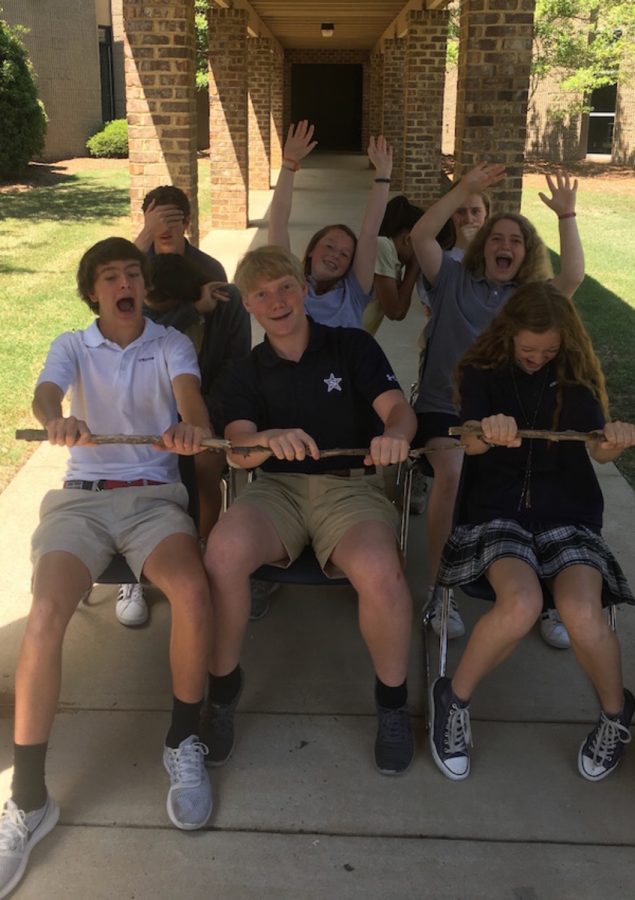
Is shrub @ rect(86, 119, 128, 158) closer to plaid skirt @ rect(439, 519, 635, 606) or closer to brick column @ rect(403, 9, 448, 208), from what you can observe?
brick column @ rect(403, 9, 448, 208)

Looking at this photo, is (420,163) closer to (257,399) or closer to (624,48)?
(257,399)

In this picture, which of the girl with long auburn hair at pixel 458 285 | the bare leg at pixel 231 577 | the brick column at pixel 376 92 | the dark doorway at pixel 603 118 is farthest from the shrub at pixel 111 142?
the bare leg at pixel 231 577

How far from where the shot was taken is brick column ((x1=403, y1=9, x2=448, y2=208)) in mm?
12289

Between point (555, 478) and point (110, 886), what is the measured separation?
1.68 metres

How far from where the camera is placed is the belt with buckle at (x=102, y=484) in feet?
9.48

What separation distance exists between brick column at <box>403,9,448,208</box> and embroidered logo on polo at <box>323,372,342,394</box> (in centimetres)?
990

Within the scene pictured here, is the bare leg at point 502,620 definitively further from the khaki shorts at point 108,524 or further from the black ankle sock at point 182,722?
the khaki shorts at point 108,524

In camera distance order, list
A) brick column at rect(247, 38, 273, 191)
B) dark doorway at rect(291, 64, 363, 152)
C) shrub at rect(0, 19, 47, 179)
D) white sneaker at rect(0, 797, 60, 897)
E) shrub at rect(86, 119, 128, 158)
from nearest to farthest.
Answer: white sneaker at rect(0, 797, 60, 897) → brick column at rect(247, 38, 273, 191) → shrub at rect(0, 19, 47, 179) → shrub at rect(86, 119, 128, 158) → dark doorway at rect(291, 64, 363, 152)

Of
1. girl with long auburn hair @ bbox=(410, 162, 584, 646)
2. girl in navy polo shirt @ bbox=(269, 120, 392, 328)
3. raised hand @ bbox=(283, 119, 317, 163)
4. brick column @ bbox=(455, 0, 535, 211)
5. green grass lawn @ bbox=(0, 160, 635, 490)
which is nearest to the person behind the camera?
girl with long auburn hair @ bbox=(410, 162, 584, 646)

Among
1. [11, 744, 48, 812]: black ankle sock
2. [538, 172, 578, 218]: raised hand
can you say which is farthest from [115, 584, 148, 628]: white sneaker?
[538, 172, 578, 218]: raised hand

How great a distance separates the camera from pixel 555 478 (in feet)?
9.45

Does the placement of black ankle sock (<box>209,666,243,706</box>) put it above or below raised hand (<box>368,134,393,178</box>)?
below

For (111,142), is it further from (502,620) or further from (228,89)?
(502,620)

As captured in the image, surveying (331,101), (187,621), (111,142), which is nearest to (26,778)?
(187,621)
